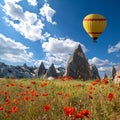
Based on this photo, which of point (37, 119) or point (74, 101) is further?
point (74, 101)

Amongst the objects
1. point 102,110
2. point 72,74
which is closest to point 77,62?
point 72,74

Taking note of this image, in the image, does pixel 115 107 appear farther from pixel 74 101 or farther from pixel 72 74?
pixel 72 74

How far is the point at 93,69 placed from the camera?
2121 inches

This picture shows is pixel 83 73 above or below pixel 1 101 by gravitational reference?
above

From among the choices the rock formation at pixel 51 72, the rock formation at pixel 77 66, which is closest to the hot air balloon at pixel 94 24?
the rock formation at pixel 77 66

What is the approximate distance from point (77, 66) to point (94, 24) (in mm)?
9346

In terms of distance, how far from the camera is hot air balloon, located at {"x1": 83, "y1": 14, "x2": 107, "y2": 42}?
29.5 m

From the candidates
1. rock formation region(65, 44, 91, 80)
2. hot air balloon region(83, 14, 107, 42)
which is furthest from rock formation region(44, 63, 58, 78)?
hot air balloon region(83, 14, 107, 42)

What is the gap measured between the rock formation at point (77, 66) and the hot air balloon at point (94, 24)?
24.0ft

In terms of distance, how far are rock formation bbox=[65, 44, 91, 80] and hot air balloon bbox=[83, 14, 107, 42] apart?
7312 millimetres

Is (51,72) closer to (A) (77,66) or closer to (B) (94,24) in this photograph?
(A) (77,66)

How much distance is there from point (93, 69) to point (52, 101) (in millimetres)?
44731

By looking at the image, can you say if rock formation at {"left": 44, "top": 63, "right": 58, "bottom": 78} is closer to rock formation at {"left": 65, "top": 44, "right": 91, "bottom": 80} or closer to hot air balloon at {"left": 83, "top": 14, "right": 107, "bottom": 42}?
rock formation at {"left": 65, "top": 44, "right": 91, "bottom": 80}

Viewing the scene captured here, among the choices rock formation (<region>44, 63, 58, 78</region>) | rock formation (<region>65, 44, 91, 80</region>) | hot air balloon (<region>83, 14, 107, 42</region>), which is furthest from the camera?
rock formation (<region>44, 63, 58, 78</region>)
